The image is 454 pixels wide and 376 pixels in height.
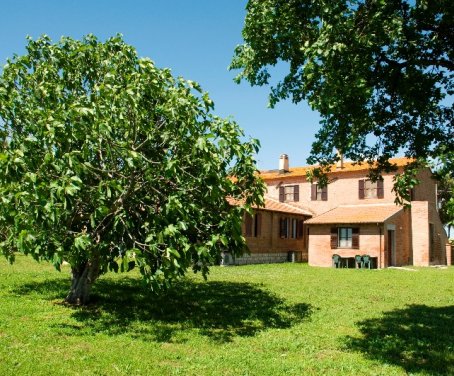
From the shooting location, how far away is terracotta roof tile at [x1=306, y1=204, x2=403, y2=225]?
30.5 m

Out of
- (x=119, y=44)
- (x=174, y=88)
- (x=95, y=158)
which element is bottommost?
(x=95, y=158)

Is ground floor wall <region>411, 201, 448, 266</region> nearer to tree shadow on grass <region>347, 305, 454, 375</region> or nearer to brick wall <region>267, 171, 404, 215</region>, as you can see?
brick wall <region>267, 171, 404, 215</region>

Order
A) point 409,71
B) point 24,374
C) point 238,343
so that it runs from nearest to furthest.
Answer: point 24,374, point 238,343, point 409,71

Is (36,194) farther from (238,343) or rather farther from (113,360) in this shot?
(238,343)

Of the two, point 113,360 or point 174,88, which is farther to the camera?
point 174,88

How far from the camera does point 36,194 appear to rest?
7219 mm

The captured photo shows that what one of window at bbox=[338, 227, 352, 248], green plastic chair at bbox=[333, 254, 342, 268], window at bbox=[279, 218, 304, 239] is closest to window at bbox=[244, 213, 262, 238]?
window at bbox=[279, 218, 304, 239]

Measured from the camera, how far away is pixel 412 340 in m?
8.86

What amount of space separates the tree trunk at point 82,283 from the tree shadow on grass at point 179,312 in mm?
384

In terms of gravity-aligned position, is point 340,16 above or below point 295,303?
above

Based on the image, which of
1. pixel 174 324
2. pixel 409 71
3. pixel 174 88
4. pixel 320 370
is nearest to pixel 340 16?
pixel 409 71

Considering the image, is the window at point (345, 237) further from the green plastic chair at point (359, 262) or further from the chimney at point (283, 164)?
the chimney at point (283, 164)

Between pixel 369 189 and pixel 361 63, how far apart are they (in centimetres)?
2902

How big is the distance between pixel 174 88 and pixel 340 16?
384 centimetres
